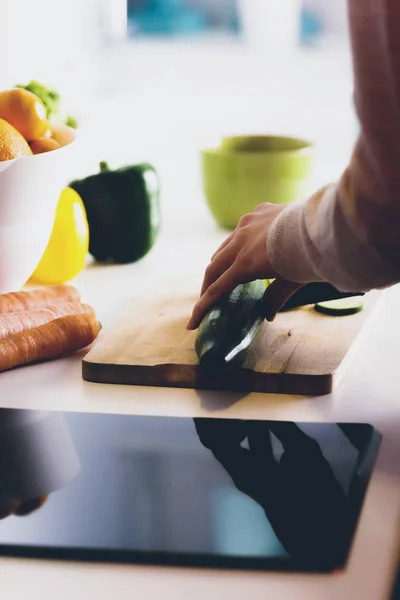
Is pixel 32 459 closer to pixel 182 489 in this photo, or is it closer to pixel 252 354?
pixel 182 489

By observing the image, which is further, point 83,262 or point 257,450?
point 83,262

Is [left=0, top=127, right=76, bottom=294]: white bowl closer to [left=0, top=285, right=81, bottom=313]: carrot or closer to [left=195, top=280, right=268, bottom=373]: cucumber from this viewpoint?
[left=0, top=285, right=81, bottom=313]: carrot

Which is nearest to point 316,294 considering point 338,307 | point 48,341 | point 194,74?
point 338,307

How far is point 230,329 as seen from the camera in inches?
37.5

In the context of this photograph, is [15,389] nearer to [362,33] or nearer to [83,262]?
[83,262]

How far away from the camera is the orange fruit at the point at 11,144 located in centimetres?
108

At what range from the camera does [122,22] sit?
7.89ft

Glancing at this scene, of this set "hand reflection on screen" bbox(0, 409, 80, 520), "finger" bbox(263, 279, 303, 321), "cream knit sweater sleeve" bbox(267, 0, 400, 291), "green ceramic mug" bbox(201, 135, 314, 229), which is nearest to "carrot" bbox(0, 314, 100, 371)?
"hand reflection on screen" bbox(0, 409, 80, 520)

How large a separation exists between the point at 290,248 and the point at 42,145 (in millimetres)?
475

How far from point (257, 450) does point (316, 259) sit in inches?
7.3

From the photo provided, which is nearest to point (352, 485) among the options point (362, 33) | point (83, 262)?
point (362, 33)

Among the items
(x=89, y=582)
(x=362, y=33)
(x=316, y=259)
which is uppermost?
(x=362, y=33)

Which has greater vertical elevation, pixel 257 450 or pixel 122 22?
pixel 122 22

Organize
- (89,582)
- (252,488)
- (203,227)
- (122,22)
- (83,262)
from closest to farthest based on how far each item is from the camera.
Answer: (89,582) → (252,488) → (83,262) → (203,227) → (122,22)
